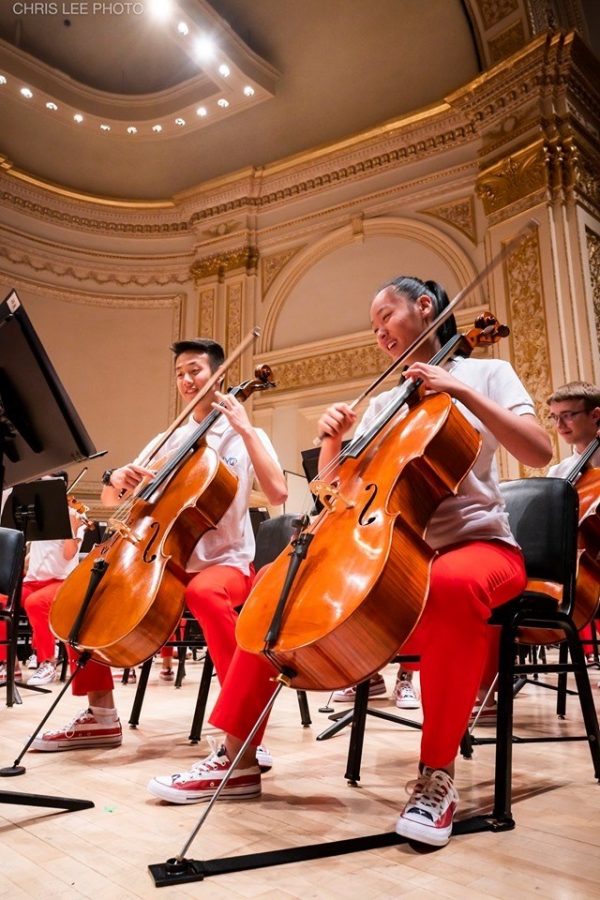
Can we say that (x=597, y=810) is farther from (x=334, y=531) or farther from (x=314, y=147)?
(x=314, y=147)

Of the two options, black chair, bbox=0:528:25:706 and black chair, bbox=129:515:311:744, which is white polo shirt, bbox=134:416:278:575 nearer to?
black chair, bbox=129:515:311:744

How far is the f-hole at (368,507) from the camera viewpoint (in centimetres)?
125

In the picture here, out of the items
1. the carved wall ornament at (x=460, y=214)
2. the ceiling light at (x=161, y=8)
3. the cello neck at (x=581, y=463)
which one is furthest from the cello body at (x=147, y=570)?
the ceiling light at (x=161, y=8)

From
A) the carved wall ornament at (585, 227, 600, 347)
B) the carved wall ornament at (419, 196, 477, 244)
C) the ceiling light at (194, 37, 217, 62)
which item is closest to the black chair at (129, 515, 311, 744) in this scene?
the carved wall ornament at (585, 227, 600, 347)

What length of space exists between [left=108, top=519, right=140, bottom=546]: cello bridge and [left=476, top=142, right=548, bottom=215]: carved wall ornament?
A: 5.45 meters

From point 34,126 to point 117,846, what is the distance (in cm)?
841

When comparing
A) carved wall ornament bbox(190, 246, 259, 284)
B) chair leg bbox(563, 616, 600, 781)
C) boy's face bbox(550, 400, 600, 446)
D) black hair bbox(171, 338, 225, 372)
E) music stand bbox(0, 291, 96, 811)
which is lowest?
chair leg bbox(563, 616, 600, 781)

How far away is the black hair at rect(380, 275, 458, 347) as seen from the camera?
1.73m

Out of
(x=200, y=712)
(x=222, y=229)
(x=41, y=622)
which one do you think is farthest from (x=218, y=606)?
(x=222, y=229)

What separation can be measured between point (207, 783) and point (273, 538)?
1.21 m

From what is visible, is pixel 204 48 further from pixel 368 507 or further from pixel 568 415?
pixel 368 507

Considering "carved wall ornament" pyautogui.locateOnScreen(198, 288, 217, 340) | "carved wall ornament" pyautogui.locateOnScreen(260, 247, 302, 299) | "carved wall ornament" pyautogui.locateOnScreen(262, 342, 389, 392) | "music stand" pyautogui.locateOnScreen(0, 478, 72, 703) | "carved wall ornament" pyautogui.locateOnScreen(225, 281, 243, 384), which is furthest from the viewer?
"carved wall ornament" pyautogui.locateOnScreen(198, 288, 217, 340)

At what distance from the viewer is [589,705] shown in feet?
5.45

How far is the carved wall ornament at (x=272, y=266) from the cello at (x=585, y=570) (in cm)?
613
